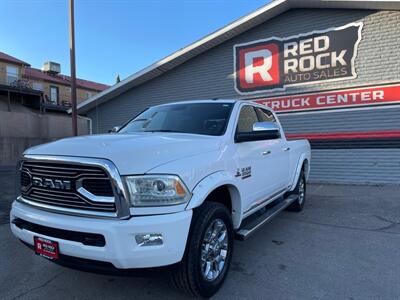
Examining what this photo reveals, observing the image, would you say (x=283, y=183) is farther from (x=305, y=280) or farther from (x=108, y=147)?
(x=108, y=147)

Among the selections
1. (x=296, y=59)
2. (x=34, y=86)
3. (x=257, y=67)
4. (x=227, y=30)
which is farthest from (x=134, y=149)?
(x=34, y=86)

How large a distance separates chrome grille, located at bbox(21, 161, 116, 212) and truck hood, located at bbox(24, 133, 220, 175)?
117 mm

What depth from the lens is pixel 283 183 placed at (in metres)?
5.53

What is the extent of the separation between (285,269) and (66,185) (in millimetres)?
2630

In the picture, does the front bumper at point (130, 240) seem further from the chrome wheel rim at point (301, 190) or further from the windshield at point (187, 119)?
the chrome wheel rim at point (301, 190)

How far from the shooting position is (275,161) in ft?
16.5

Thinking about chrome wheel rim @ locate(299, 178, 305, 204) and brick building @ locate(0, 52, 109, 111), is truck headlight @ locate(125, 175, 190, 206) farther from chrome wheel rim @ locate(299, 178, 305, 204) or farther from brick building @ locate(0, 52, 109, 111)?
brick building @ locate(0, 52, 109, 111)

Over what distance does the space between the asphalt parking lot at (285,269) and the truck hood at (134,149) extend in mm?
1401

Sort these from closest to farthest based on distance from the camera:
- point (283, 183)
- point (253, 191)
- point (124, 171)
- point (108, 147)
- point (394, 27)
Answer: point (124, 171) → point (108, 147) → point (253, 191) → point (283, 183) → point (394, 27)

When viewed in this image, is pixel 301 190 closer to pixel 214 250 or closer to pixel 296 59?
pixel 214 250

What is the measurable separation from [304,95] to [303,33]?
1.96 m

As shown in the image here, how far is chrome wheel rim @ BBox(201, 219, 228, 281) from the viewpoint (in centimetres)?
317

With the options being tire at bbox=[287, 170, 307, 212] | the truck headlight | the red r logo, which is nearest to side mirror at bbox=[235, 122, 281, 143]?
the truck headlight

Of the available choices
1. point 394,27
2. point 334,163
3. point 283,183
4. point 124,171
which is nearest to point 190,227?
point 124,171
